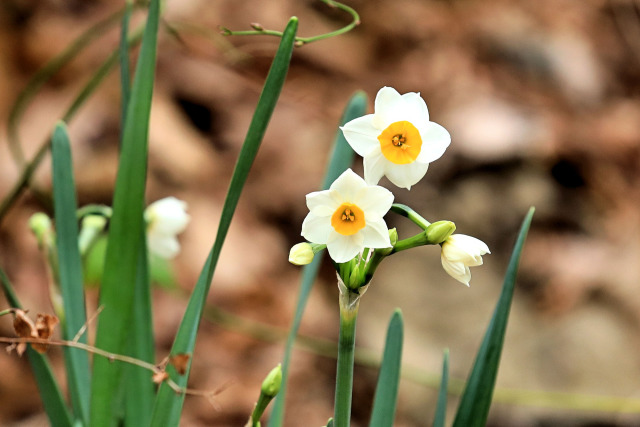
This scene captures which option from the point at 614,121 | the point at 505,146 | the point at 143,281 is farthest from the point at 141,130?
the point at 614,121

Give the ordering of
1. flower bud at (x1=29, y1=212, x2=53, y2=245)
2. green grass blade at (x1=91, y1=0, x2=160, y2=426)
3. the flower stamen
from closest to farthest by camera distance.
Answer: the flower stamen
green grass blade at (x1=91, y1=0, x2=160, y2=426)
flower bud at (x1=29, y1=212, x2=53, y2=245)

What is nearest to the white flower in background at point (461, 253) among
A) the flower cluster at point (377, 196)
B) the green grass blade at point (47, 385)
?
the flower cluster at point (377, 196)

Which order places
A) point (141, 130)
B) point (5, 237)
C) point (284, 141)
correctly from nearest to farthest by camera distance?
point (141, 130), point (5, 237), point (284, 141)

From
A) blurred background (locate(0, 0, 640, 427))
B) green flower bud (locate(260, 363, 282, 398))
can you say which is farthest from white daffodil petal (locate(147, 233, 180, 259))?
blurred background (locate(0, 0, 640, 427))

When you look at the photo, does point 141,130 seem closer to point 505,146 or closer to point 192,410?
point 192,410

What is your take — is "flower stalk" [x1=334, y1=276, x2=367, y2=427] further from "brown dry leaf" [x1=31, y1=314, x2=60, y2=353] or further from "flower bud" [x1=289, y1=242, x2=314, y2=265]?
"brown dry leaf" [x1=31, y1=314, x2=60, y2=353]

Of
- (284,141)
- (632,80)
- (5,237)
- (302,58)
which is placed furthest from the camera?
(632,80)

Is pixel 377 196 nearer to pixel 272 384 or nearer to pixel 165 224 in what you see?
pixel 272 384
